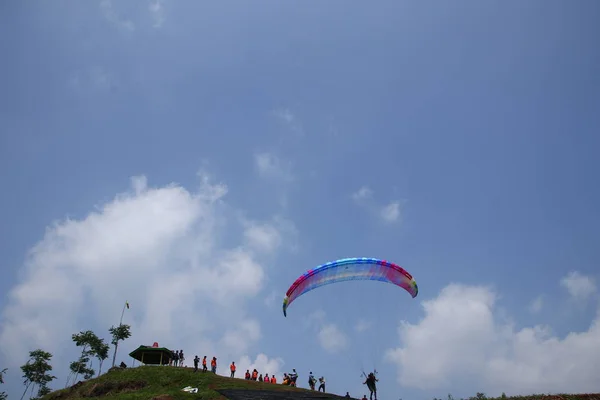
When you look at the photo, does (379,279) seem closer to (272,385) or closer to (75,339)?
(272,385)

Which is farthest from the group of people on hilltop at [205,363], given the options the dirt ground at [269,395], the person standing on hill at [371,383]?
the person standing on hill at [371,383]

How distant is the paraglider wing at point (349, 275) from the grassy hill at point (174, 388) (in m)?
6.06

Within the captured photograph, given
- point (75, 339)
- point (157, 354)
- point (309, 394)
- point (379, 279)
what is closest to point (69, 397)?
point (157, 354)

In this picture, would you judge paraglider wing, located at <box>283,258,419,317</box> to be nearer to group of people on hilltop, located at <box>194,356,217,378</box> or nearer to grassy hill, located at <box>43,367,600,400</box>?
grassy hill, located at <box>43,367,600,400</box>

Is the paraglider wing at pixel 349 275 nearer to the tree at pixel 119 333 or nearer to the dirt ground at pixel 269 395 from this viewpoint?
the dirt ground at pixel 269 395

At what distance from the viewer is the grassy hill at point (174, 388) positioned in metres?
27.8

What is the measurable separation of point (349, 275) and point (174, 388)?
15.9m

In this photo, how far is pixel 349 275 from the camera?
30.7 metres

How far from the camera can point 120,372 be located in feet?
128

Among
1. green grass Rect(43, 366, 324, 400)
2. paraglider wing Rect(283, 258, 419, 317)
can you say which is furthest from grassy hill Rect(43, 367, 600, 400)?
paraglider wing Rect(283, 258, 419, 317)

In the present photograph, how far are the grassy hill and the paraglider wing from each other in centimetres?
606

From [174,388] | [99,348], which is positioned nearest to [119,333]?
[99,348]

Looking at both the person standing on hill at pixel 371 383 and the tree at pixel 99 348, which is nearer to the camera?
the person standing on hill at pixel 371 383

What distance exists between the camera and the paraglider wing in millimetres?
30280
